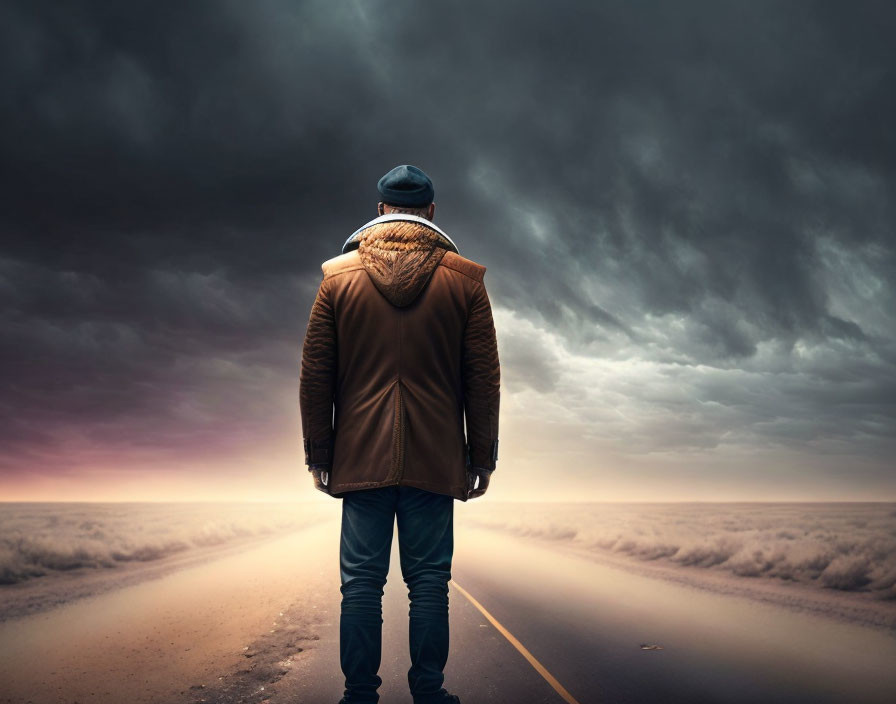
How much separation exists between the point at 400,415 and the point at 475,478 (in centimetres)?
55

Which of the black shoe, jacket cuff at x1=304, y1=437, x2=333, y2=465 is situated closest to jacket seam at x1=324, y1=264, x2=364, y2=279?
jacket cuff at x1=304, y1=437, x2=333, y2=465

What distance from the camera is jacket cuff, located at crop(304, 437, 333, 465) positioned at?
3.38 m

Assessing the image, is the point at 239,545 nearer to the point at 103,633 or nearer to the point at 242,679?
the point at 103,633

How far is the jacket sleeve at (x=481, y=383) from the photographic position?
341 cm

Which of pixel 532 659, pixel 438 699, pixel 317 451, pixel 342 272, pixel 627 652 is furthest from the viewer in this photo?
pixel 627 652

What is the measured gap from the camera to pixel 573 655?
5848mm

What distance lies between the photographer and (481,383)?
136 inches

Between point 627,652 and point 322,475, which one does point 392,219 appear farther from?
point 627,652

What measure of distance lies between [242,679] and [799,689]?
170 inches

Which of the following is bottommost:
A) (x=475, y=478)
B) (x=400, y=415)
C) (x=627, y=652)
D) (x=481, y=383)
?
(x=627, y=652)

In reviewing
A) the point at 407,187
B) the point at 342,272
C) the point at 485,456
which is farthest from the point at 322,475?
the point at 407,187

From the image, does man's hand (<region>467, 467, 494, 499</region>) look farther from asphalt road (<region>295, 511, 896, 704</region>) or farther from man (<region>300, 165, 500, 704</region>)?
asphalt road (<region>295, 511, 896, 704</region>)

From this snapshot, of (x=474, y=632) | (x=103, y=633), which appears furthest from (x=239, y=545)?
(x=474, y=632)

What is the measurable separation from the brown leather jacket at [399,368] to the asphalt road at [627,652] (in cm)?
215
